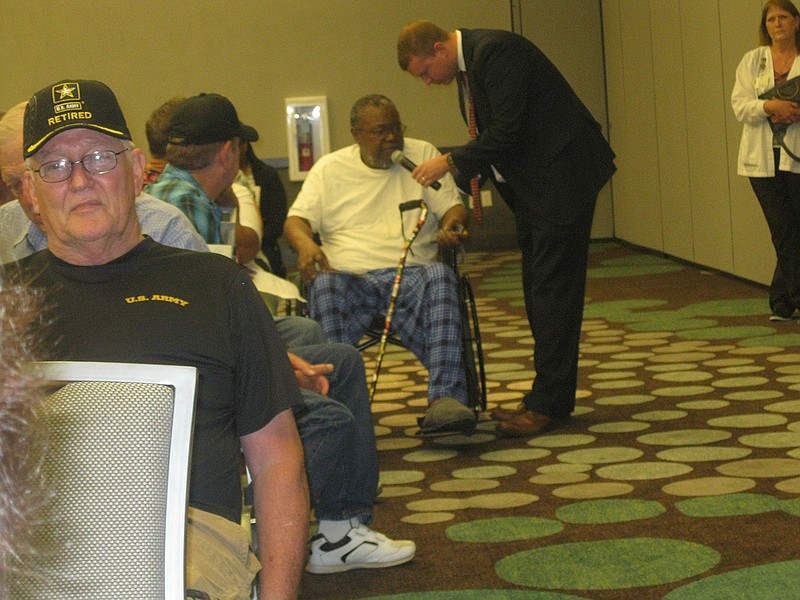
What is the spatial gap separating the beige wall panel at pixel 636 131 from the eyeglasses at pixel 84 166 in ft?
27.3

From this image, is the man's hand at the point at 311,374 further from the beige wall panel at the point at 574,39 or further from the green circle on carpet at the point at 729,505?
the beige wall panel at the point at 574,39

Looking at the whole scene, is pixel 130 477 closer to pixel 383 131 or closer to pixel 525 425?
pixel 525 425

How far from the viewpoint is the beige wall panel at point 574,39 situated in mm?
11477

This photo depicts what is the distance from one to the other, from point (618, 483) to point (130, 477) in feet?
7.95

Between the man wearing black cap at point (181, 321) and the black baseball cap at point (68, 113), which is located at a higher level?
the black baseball cap at point (68, 113)

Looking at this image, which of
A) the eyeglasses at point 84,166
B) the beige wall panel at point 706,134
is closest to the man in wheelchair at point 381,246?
the eyeglasses at point 84,166

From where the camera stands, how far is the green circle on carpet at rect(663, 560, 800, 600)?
2.35 metres

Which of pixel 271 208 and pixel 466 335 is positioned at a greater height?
pixel 271 208

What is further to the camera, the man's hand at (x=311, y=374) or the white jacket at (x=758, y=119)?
the white jacket at (x=758, y=119)

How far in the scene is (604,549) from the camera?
2.75 metres

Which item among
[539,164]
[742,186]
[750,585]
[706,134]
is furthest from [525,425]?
[706,134]

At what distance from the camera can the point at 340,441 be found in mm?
2594

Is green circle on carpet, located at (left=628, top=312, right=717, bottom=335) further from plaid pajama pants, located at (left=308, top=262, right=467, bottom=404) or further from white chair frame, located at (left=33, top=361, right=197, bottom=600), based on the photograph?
white chair frame, located at (left=33, top=361, right=197, bottom=600)

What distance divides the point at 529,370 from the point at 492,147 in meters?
1.52
